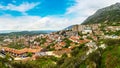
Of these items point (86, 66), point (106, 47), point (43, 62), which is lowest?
point (43, 62)

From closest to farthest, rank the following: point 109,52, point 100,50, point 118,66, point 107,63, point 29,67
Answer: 1. point 118,66
2. point 107,63
3. point 109,52
4. point 100,50
5. point 29,67

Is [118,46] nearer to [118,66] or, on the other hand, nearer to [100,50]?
[100,50]

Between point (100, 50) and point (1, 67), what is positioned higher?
point (100, 50)

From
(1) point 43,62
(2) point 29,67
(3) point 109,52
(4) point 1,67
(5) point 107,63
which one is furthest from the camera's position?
(1) point 43,62

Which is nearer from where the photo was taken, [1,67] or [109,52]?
[109,52]

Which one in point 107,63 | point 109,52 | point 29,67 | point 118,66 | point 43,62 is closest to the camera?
point 118,66

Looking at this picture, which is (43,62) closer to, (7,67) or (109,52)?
(7,67)

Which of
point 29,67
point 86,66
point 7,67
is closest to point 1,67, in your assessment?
point 7,67

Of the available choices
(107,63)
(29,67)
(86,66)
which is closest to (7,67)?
(29,67)

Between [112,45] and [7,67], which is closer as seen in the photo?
[112,45]
